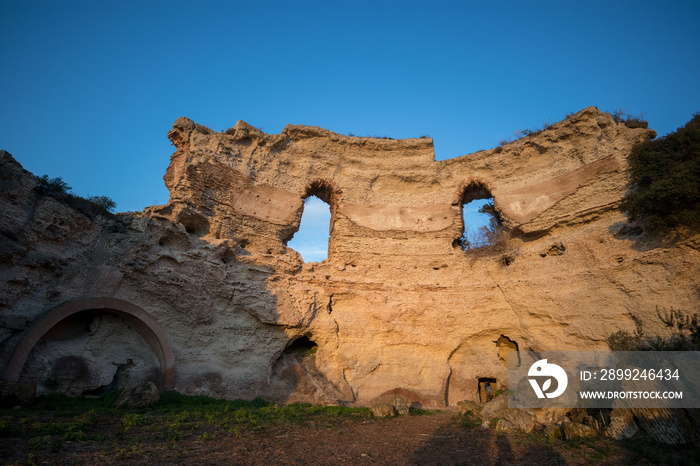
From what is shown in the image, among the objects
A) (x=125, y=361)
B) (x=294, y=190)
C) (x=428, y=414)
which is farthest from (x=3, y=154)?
(x=428, y=414)

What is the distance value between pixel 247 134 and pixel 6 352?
356 inches

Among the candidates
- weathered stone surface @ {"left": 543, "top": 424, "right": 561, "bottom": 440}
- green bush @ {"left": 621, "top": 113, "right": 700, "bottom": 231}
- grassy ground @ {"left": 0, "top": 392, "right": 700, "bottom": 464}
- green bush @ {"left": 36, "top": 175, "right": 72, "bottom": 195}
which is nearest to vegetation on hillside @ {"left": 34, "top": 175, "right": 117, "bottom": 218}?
green bush @ {"left": 36, "top": 175, "right": 72, "bottom": 195}

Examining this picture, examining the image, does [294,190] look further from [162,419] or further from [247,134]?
[162,419]

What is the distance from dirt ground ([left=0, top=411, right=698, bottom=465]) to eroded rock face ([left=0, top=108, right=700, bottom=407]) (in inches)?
131

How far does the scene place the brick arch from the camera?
307 inches

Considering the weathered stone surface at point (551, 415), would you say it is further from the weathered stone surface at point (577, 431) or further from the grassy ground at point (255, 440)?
the grassy ground at point (255, 440)

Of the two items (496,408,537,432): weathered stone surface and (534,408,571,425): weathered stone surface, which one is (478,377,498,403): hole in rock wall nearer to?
(534,408,571,425): weathered stone surface

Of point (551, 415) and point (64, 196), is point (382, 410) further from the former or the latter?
point (64, 196)

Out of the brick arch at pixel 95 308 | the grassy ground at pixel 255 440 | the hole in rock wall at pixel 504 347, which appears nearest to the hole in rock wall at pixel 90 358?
the brick arch at pixel 95 308

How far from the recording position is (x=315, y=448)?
6.34 meters

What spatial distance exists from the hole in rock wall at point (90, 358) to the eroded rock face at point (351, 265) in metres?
0.07

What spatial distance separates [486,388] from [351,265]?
5.85 metres

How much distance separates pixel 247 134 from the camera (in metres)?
13.8

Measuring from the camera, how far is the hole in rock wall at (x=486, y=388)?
12.0 meters
